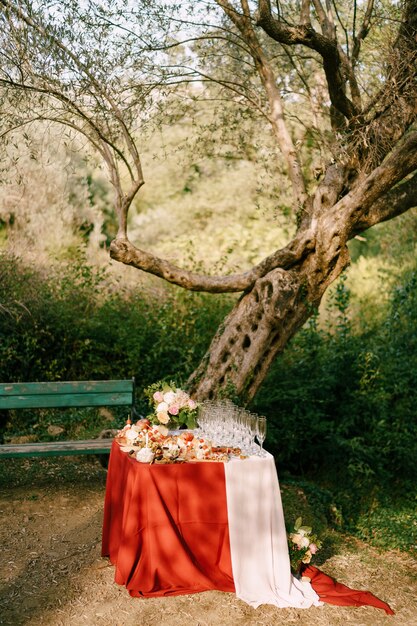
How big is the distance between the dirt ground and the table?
95 mm

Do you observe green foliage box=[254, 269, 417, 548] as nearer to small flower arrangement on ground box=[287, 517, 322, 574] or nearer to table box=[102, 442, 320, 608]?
small flower arrangement on ground box=[287, 517, 322, 574]

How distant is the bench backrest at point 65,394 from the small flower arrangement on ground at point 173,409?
190cm

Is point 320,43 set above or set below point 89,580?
above

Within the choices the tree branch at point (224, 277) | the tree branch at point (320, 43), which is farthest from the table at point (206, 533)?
the tree branch at point (320, 43)

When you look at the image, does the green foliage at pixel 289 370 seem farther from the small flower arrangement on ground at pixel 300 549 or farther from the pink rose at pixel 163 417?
the pink rose at pixel 163 417

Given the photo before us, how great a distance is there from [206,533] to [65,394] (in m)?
2.95

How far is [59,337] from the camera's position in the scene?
9547 millimetres

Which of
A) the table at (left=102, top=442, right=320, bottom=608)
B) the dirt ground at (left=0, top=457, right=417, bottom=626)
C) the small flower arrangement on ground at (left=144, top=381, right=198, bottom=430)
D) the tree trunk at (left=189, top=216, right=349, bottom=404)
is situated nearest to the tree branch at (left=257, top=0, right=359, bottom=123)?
the tree trunk at (left=189, top=216, right=349, bottom=404)

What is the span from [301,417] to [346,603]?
3.80 m

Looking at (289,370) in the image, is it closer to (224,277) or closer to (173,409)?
(224,277)

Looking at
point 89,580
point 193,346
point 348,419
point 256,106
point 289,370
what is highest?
point 256,106

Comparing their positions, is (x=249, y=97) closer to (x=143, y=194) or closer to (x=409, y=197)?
(x=409, y=197)

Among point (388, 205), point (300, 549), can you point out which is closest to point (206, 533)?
point (300, 549)

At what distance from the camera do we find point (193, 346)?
936 centimetres
